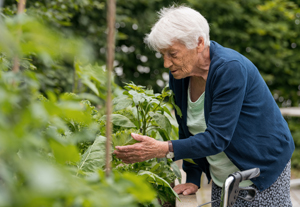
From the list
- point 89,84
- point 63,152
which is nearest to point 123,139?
point 89,84

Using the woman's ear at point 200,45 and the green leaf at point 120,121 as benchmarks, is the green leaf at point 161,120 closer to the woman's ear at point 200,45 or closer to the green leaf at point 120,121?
the green leaf at point 120,121

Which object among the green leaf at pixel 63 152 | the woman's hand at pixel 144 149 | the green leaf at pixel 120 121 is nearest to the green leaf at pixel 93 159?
the woman's hand at pixel 144 149

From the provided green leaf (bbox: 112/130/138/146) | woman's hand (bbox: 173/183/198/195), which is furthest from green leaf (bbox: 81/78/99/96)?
woman's hand (bbox: 173/183/198/195)

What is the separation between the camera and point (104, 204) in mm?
455

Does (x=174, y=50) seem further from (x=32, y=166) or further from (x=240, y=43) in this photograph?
(x=240, y=43)

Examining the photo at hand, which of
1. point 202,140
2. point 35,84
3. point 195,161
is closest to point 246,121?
point 202,140

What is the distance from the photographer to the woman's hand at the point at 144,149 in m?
1.37

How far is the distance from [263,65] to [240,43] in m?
0.51

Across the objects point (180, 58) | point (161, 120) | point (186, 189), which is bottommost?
point (186, 189)

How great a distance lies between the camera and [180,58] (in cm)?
153

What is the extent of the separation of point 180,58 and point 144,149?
1.54 ft

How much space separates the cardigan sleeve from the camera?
54.0 inches

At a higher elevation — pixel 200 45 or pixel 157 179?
pixel 200 45

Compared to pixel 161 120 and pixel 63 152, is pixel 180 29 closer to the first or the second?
pixel 161 120
